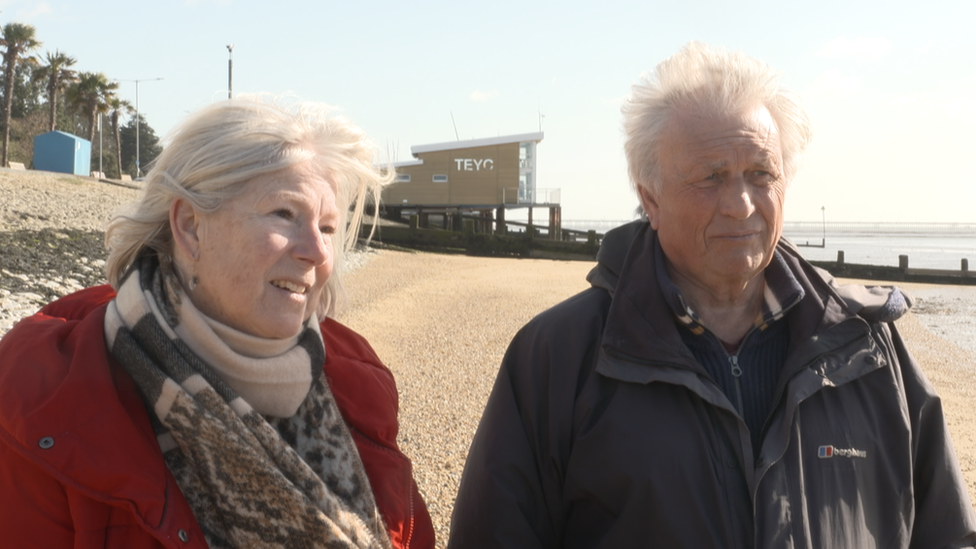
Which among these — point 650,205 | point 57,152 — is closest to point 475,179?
point 57,152

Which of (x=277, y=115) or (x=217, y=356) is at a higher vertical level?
(x=277, y=115)

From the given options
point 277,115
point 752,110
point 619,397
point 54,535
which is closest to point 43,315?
point 54,535

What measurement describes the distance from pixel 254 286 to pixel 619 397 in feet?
3.10

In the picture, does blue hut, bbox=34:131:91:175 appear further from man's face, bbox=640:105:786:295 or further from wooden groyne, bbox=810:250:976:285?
man's face, bbox=640:105:786:295

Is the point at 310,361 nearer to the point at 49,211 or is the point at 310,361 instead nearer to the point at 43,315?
the point at 43,315

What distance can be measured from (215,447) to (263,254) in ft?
1.50

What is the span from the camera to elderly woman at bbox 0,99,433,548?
1.64 meters

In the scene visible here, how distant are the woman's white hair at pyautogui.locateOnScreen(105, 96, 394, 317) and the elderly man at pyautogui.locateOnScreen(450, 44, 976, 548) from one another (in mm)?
706

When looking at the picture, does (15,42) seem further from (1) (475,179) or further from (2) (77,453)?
(2) (77,453)

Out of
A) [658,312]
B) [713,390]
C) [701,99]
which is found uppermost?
[701,99]

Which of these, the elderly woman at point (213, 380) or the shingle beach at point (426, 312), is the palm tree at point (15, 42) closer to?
the shingle beach at point (426, 312)

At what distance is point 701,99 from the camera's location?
2.17m

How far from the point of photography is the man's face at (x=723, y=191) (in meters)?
2.15

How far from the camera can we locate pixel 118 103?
49.2 metres
